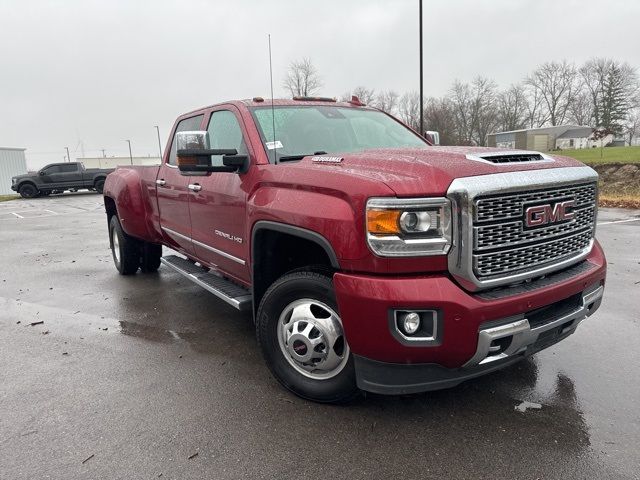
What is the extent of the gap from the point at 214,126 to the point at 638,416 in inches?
150

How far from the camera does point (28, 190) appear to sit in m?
27.7

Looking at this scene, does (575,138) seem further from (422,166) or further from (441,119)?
(422,166)


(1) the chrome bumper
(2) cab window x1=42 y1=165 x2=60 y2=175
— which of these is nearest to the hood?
(1) the chrome bumper

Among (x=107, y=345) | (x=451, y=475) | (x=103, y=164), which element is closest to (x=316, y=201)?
(x=451, y=475)

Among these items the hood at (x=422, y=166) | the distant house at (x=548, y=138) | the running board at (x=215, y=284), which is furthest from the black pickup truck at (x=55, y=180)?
the distant house at (x=548, y=138)

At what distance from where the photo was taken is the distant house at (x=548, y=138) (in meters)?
63.6

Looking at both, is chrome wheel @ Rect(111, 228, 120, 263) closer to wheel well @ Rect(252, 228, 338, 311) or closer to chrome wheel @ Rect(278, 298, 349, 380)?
wheel well @ Rect(252, 228, 338, 311)

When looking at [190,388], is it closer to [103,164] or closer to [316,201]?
[316,201]

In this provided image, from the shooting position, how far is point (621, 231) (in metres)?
9.63

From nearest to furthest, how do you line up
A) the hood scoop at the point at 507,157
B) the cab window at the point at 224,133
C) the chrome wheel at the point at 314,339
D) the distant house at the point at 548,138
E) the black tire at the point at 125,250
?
the hood scoop at the point at 507,157
the chrome wheel at the point at 314,339
the cab window at the point at 224,133
the black tire at the point at 125,250
the distant house at the point at 548,138

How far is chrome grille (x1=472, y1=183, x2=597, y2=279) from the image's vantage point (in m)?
2.42

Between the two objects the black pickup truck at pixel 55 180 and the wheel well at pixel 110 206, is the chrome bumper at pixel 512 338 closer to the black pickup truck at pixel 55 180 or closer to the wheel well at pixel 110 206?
the wheel well at pixel 110 206

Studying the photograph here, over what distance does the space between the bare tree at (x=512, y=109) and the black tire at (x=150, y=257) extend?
73.7 metres

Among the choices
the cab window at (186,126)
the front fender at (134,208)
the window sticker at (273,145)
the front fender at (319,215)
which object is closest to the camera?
the front fender at (319,215)
